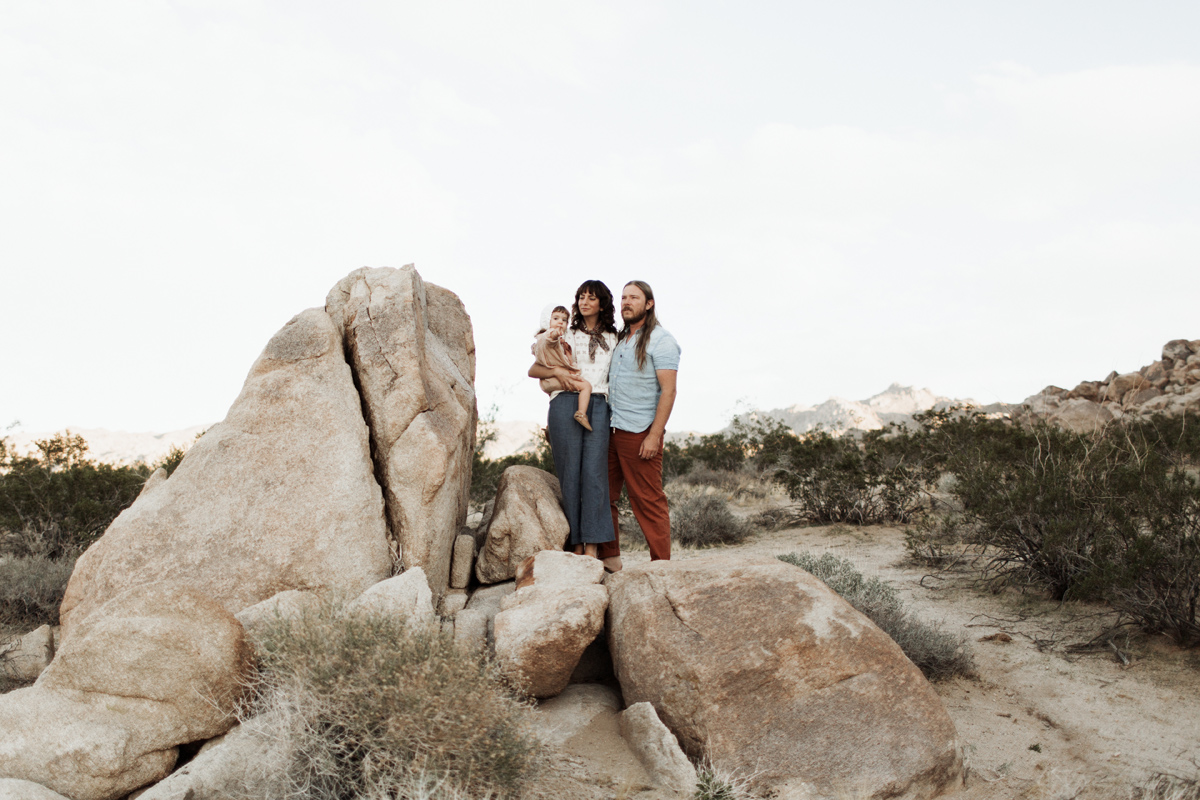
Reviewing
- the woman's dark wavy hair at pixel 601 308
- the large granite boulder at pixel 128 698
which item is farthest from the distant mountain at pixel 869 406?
the large granite boulder at pixel 128 698

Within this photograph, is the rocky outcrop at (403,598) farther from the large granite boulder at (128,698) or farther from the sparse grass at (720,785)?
the sparse grass at (720,785)

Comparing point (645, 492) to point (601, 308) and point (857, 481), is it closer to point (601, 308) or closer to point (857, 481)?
point (601, 308)

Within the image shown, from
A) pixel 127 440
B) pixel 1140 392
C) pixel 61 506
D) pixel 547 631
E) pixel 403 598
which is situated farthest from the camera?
pixel 127 440

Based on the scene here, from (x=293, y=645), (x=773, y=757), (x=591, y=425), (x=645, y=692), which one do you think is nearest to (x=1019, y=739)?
(x=773, y=757)

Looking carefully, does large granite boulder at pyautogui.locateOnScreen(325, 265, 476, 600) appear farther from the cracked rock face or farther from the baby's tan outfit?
the cracked rock face

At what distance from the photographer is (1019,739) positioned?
14.9 ft

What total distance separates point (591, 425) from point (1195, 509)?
14.9 feet

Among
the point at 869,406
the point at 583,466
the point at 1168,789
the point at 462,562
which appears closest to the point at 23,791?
the point at 462,562

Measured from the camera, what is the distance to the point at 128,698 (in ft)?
12.4

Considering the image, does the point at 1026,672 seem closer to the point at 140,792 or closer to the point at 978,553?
the point at 978,553

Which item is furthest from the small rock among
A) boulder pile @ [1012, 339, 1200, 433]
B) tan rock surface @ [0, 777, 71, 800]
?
boulder pile @ [1012, 339, 1200, 433]

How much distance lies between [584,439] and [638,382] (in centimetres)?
64

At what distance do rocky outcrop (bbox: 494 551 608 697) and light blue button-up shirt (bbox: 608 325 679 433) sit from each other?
1.66 m

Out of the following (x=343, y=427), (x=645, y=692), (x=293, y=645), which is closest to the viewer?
(x=293, y=645)
